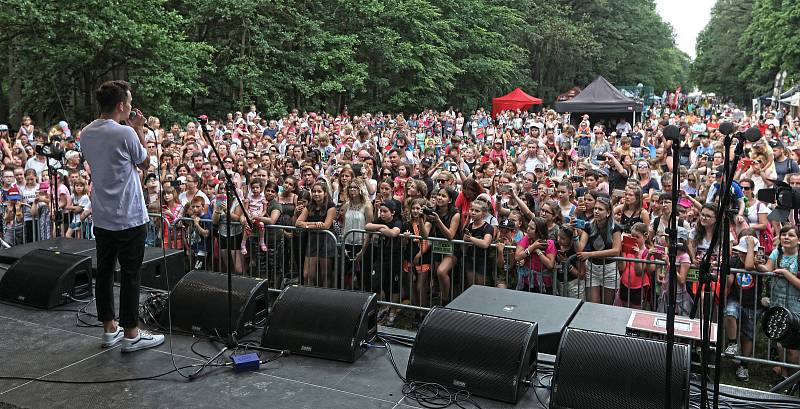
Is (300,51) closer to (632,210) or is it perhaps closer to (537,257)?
(632,210)

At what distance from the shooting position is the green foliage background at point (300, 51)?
17250 mm

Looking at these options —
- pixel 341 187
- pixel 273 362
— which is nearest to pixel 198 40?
pixel 341 187

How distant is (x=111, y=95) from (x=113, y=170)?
48 cm

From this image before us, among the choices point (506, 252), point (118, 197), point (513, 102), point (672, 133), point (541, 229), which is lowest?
point (506, 252)

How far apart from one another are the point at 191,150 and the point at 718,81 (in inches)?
2363

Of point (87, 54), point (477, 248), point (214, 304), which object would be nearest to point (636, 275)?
point (477, 248)

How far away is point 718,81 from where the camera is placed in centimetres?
6103

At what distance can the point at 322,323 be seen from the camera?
458cm

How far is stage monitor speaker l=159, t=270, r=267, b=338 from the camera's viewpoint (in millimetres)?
4863

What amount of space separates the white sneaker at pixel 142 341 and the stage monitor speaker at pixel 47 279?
117 cm

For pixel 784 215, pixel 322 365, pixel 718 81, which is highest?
pixel 718 81

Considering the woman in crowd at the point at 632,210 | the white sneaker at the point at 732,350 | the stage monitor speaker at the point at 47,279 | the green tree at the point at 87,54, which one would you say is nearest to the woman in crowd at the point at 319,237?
the stage monitor speaker at the point at 47,279

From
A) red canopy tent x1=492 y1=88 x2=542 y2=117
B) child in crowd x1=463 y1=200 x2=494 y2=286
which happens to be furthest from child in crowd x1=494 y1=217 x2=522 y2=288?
red canopy tent x1=492 y1=88 x2=542 y2=117

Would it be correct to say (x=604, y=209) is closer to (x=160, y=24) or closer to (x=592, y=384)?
(x=592, y=384)
